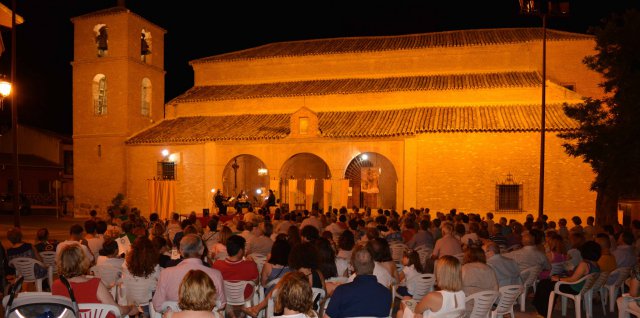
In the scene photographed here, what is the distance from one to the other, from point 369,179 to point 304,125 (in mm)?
3744

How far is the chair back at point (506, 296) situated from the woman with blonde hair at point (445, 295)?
2.06 meters

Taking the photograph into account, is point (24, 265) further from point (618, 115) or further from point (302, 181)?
point (302, 181)

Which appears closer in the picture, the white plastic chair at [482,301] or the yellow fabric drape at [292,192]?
the white plastic chair at [482,301]

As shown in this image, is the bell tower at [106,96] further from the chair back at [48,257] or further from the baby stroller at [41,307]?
the baby stroller at [41,307]

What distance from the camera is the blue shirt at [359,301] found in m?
4.99

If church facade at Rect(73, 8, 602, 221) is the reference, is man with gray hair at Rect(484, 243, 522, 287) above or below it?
below

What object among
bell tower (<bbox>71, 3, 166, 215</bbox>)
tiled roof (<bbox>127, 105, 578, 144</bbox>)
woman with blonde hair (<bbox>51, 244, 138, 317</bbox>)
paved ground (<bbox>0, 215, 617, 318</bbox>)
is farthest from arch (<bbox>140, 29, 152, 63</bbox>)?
woman with blonde hair (<bbox>51, 244, 138, 317</bbox>)

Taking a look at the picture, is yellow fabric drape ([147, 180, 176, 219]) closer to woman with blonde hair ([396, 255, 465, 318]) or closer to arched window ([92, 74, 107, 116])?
arched window ([92, 74, 107, 116])

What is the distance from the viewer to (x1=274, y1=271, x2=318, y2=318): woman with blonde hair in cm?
430

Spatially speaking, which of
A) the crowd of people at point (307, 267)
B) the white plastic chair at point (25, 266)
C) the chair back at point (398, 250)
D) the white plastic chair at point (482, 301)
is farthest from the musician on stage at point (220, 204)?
the white plastic chair at point (482, 301)

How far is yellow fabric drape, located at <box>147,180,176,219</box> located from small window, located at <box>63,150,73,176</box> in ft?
67.6

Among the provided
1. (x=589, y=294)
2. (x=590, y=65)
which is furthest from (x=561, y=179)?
(x=589, y=294)

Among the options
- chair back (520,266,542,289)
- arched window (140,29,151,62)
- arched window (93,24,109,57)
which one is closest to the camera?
chair back (520,266,542,289)

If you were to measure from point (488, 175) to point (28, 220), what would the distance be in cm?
2215
